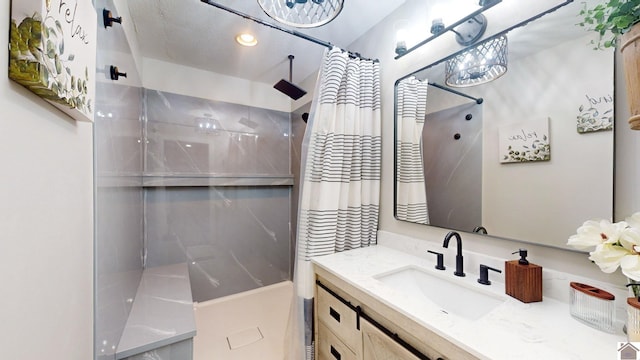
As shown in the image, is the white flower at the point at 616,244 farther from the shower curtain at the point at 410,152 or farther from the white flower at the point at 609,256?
the shower curtain at the point at 410,152

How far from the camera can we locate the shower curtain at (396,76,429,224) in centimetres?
143

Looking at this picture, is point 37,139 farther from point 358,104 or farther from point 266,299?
point 266,299

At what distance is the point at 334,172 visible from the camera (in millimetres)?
1479

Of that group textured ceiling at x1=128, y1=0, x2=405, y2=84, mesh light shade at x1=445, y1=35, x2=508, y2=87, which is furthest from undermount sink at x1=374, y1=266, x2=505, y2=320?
textured ceiling at x1=128, y1=0, x2=405, y2=84

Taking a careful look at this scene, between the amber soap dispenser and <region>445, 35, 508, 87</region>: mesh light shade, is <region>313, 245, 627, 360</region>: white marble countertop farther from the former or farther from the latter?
<region>445, 35, 508, 87</region>: mesh light shade

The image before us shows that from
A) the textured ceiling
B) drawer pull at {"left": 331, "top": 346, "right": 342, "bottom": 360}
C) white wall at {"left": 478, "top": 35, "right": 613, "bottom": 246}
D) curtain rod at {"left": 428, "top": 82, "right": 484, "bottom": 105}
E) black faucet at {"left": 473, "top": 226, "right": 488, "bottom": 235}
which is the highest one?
the textured ceiling

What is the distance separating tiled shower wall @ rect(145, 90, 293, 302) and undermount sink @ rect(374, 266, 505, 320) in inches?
68.7

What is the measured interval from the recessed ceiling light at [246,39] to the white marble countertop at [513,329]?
1873 millimetres

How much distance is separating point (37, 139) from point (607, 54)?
164 centimetres

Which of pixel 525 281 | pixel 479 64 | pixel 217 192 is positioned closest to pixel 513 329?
pixel 525 281

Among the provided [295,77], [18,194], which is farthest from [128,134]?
[295,77]

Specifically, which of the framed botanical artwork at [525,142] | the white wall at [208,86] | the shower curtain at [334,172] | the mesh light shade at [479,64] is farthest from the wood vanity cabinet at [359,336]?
the white wall at [208,86]

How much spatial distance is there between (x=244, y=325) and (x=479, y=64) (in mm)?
2503

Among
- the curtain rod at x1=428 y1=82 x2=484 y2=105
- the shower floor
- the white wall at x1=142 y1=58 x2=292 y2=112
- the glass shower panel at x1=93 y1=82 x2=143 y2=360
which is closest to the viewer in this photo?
the glass shower panel at x1=93 y1=82 x2=143 y2=360
